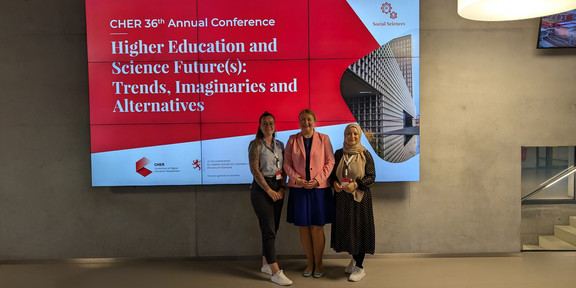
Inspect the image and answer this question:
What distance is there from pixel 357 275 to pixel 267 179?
4.07 feet

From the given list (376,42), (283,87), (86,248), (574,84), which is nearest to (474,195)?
(574,84)

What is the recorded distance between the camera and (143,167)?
158 inches

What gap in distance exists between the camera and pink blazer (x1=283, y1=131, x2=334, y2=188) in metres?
3.40

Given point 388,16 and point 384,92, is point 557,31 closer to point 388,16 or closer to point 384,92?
point 388,16

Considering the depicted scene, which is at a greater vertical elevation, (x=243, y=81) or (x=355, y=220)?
(x=243, y=81)

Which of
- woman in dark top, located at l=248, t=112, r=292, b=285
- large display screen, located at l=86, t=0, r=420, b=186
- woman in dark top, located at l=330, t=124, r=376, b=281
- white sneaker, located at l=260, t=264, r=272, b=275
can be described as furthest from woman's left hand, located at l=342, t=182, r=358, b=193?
white sneaker, located at l=260, t=264, r=272, b=275

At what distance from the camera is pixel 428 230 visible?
13.9ft

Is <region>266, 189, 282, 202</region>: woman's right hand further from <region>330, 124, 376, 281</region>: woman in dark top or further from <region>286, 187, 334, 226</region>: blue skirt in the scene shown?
<region>330, 124, 376, 281</region>: woman in dark top

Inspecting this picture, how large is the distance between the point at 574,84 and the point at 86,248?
5.67 meters

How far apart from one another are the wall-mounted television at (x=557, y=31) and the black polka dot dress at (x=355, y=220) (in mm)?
2513

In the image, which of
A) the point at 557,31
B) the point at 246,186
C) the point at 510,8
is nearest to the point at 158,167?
the point at 246,186

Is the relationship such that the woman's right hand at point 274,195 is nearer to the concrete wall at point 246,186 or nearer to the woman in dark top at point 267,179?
the woman in dark top at point 267,179

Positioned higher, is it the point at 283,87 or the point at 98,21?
the point at 98,21

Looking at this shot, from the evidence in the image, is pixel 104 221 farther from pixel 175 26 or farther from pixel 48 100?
pixel 175 26
